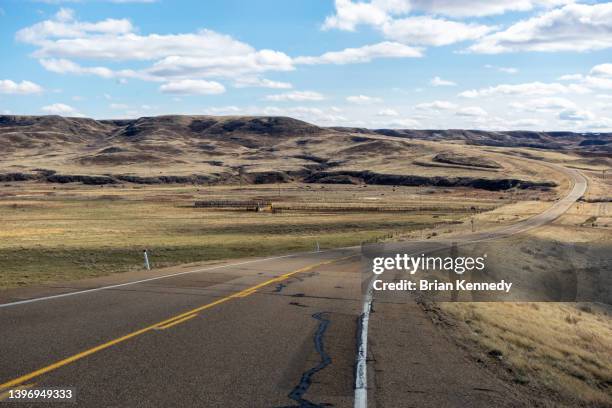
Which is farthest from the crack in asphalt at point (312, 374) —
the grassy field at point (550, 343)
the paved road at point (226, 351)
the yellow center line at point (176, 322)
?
the grassy field at point (550, 343)

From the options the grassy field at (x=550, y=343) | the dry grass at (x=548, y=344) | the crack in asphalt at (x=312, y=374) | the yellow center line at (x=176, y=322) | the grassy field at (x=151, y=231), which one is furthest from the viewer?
the grassy field at (x=151, y=231)

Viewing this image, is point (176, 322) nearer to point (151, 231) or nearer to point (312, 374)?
point (312, 374)

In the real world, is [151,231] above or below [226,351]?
below

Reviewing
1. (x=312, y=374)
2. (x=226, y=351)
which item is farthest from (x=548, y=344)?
(x=226, y=351)

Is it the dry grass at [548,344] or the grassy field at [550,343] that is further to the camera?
the dry grass at [548,344]

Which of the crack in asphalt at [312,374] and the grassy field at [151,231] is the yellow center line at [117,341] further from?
the grassy field at [151,231]

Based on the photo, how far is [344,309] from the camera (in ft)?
48.0

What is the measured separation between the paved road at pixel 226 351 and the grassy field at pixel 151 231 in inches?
358

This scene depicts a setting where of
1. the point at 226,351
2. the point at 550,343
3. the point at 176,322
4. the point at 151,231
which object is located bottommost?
the point at 151,231

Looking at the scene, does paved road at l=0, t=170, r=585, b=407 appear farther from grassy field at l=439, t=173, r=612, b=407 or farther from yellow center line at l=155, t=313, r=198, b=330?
grassy field at l=439, t=173, r=612, b=407

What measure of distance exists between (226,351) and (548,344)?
7.98 metres

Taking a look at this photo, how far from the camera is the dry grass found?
9.60 meters

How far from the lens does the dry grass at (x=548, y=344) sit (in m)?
9.60

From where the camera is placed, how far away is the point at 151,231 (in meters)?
57.2
